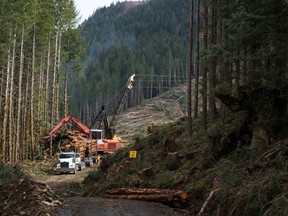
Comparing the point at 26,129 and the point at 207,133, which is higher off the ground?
the point at 207,133

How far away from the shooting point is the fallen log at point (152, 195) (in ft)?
37.1

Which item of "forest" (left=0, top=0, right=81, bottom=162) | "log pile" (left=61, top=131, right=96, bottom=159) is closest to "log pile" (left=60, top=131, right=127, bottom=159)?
"log pile" (left=61, top=131, right=96, bottom=159)

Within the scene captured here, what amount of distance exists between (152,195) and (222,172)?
2.64 meters

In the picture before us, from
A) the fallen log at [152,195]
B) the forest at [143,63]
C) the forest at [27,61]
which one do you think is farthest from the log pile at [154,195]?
the forest at [27,61]

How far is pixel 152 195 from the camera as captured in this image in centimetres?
1251

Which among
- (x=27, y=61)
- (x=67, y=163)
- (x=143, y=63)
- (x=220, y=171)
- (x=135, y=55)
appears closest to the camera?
(x=220, y=171)

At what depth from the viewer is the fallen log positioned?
11306mm

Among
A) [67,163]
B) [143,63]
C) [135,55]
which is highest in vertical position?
[135,55]

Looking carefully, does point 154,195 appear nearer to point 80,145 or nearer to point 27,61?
point 80,145

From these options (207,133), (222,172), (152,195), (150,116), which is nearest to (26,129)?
(150,116)

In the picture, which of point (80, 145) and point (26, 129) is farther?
point (80, 145)

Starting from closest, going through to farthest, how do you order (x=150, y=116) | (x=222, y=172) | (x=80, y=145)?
(x=222, y=172) → (x=80, y=145) → (x=150, y=116)

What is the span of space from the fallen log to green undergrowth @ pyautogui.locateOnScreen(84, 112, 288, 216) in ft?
1.03

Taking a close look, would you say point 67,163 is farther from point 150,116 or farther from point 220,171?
point 150,116
